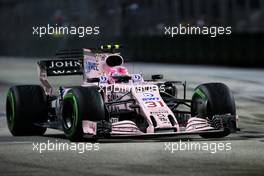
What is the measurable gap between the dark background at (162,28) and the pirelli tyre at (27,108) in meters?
23.1

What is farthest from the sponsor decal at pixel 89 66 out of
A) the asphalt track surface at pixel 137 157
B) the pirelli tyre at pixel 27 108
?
the asphalt track surface at pixel 137 157

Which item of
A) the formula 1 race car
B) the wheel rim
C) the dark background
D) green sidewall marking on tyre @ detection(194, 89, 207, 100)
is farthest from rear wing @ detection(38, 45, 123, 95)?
the dark background

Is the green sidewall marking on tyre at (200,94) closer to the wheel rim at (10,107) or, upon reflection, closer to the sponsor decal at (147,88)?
the sponsor decal at (147,88)

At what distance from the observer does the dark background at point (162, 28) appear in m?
37.9

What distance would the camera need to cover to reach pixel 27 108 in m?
13.6

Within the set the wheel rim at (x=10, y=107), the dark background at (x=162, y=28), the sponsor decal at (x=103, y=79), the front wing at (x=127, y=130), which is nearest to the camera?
the front wing at (x=127, y=130)

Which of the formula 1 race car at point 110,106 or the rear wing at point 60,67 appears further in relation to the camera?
the rear wing at point 60,67

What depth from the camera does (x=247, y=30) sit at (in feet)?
129

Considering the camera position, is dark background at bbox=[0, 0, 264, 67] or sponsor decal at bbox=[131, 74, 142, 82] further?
dark background at bbox=[0, 0, 264, 67]

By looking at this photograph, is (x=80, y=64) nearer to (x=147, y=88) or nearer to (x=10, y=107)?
(x=10, y=107)

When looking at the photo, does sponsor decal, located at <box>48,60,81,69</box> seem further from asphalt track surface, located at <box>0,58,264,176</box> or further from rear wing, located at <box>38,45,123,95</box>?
asphalt track surface, located at <box>0,58,264,176</box>

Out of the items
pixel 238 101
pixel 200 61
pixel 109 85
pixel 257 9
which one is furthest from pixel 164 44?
pixel 109 85

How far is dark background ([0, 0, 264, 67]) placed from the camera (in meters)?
37.9

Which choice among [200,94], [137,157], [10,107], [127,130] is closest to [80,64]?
[10,107]
